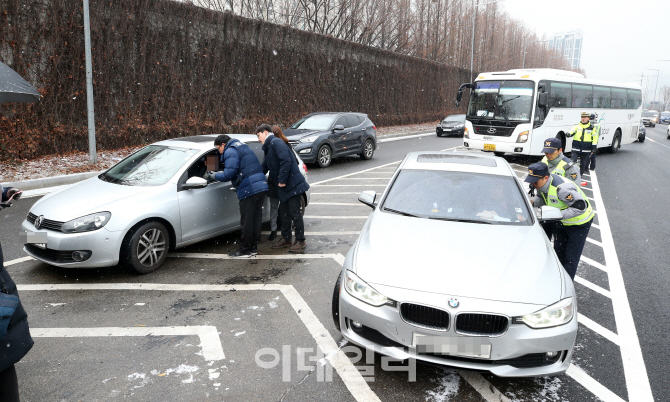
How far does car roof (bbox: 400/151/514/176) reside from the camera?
4941 millimetres

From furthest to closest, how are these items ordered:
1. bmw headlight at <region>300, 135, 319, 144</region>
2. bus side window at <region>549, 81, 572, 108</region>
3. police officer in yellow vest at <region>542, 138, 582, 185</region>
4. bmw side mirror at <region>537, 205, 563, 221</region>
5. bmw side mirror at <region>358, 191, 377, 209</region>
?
bus side window at <region>549, 81, 572, 108</region> < bmw headlight at <region>300, 135, 319, 144</region> < police officer in yellow vest at <region>542, 138, 582, 185</region> < bmw side mirror at <region>358, 191, 377, 209</region> < bmw side mirror at <region>537, 205, 563, 221</region>

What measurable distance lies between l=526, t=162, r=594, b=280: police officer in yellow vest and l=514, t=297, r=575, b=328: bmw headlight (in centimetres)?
162

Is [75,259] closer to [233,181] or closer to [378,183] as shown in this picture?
[233,181]

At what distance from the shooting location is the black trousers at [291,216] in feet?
20.5

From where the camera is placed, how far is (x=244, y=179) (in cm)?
588

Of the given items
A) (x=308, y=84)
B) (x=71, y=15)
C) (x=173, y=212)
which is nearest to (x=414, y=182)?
(x=173, y=212)

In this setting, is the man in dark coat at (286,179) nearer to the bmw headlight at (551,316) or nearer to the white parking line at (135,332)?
the white parking line at (135,332)

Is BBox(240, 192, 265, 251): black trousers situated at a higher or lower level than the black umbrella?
lower

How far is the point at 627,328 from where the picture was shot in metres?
4.32

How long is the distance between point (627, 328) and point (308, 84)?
1993 centimetres

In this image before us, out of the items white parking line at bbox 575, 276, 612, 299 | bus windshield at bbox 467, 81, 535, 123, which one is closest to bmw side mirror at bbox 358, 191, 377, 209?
white parking line at bbox 575, 276, 612, 299

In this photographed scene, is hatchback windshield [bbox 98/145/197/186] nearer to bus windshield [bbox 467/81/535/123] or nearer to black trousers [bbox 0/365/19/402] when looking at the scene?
black trousers [bbox 0/365/19/402]

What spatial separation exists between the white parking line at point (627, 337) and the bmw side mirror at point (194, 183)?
4561 mm

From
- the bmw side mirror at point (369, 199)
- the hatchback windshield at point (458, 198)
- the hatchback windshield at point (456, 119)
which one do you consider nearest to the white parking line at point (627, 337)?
the hatchback windshield at point (458, 198)
